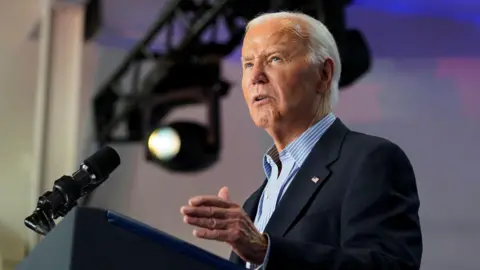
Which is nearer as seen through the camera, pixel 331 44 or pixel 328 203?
pixel 328 203

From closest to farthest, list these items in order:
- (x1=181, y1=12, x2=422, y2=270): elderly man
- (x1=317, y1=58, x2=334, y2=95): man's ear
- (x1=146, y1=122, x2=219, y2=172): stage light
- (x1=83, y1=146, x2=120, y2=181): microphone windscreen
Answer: (x1=181, y1=12, x2=422, y2=270): elderly man < (x1=83, y1=146, x2=120, y2=181): microphone windscreen < (x1=317, y1=58, x2=334, y2=95): man's ear < (x1=146, y1=122, x2=219, y2=172): stage light

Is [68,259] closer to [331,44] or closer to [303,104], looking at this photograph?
[303,104]

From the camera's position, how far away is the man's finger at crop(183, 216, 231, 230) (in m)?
1.11

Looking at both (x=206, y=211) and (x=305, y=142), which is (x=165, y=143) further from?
(x=206, y=211)

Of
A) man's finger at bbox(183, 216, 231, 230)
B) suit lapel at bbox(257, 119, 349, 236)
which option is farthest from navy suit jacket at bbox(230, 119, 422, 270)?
man's finger at bbox(183, 216, 231, 230)

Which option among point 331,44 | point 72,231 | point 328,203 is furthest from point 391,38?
point 72,231

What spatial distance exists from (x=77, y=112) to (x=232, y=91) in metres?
0.98

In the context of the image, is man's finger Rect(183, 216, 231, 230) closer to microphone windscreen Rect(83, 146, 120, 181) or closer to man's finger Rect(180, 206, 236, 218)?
man's finger Rect(180, 206, 236, 218)

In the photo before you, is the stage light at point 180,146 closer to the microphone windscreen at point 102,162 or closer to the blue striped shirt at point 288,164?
the blue striped shirt at point 288,164

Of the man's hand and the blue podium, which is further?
the man's hand

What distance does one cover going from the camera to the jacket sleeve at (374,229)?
1.23 meters

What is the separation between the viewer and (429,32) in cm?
505

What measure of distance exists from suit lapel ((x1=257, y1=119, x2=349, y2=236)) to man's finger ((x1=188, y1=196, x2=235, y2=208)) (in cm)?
30

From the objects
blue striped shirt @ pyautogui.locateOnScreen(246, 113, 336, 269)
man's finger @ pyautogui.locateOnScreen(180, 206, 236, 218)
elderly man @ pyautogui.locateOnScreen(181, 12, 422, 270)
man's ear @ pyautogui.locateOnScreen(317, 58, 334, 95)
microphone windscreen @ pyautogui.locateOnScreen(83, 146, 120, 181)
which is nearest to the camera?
man's finger @ pyautogui.locateOnScreen(180, 206, 236, 218)
